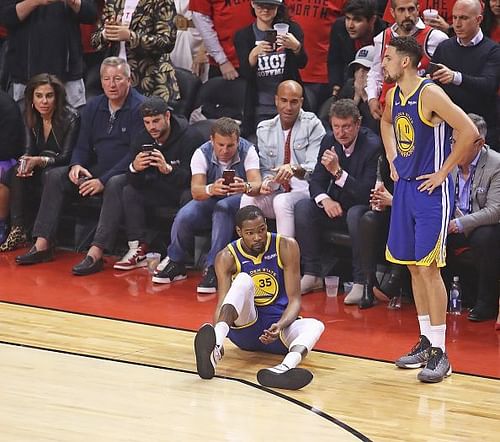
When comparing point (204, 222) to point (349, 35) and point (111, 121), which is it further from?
point (349, 35)

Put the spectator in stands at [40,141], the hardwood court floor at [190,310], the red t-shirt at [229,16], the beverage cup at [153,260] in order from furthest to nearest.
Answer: the red t-shirt at [229,16]
the spectator in stands at [40,141]
the beverage cup at [153,260]
the hardwood court floor at [190,310]

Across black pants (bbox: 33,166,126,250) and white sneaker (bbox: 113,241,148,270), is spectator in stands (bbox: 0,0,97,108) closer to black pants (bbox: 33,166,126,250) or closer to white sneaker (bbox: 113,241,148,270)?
black pants (bbox: 33,166,126,250)

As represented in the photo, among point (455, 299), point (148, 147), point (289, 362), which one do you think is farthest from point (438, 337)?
point (148, 147)

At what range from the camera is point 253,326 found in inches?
277

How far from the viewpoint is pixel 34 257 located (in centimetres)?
965

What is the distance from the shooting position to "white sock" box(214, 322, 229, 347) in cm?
665

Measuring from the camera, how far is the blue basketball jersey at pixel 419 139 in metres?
6.75

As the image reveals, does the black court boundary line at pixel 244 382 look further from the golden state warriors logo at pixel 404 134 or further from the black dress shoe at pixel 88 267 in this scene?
the black dress shoe at pixel 88 267

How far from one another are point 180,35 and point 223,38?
25.1 inches

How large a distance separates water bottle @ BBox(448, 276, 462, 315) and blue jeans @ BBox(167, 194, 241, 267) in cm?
176

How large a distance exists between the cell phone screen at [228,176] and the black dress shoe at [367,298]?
1265 mm

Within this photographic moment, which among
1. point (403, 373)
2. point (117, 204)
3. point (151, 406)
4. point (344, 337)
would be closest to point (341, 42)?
point (117, 204)

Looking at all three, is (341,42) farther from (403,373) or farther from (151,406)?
(151,406)

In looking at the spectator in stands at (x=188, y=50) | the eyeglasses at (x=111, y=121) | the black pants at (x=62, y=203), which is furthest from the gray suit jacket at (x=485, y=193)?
the spectator in stands at (x=188, y=50)
